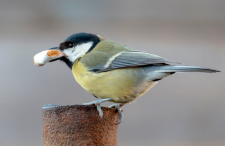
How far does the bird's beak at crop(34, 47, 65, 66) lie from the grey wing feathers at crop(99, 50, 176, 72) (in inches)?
8.0

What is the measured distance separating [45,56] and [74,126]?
1.43ft

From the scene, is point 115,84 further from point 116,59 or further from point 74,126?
point 74,126

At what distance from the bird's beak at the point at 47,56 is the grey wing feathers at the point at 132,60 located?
204 mm

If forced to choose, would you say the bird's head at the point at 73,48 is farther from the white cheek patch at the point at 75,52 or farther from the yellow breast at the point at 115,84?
the yellow breast at the point at 115,84

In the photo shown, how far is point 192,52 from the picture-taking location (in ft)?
7.88

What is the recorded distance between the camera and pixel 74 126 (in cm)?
85

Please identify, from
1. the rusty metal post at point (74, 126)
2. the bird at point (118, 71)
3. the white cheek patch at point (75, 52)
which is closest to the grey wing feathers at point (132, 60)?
the bird at point (118, 71)

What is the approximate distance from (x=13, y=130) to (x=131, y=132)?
80 cm

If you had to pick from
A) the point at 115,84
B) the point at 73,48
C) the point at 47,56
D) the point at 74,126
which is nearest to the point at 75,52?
the point at 73,48

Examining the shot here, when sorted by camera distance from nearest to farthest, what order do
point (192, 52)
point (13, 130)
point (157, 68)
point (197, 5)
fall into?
point (157, 68) < point (13, 130) < point (192, 52) < point (197, 5)

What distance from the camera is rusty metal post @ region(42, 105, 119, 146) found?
2.80 ft

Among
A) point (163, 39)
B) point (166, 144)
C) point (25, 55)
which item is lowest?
point (166, 144)

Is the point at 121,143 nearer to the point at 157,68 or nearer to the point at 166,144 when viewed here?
the point at 166,144

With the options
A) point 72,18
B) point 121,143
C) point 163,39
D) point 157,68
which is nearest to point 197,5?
point 163,39
